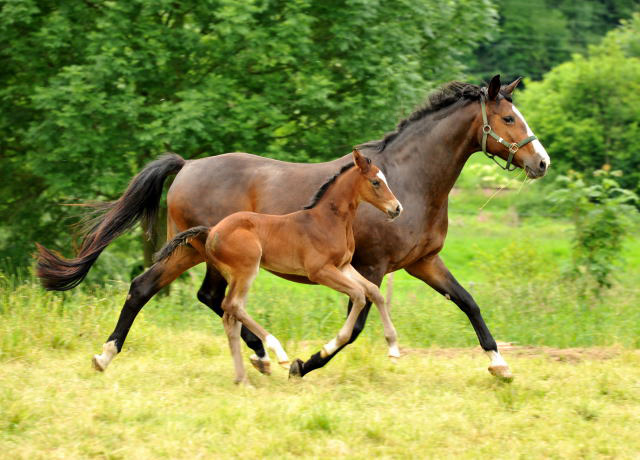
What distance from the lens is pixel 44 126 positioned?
36.5 feet

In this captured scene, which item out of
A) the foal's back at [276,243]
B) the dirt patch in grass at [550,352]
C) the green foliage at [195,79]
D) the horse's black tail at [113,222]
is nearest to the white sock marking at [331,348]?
the foal's back at [276,243]

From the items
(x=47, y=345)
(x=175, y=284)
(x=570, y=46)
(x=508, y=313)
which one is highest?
(x=47, y=345)

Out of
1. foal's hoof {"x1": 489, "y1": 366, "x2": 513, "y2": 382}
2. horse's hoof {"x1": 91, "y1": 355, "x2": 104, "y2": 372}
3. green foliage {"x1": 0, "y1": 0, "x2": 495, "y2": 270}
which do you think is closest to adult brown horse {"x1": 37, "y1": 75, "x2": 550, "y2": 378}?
foal's hoof {"x1": 489, "y1": 366, "x2": 513, "y2": 382}

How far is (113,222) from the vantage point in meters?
7.05

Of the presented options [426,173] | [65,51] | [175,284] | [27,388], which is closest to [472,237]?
[175,284]

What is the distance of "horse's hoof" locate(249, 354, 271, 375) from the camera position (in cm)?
655

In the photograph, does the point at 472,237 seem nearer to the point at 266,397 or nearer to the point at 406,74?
the point at 406,74

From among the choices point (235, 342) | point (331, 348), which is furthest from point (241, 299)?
point (331, 348)

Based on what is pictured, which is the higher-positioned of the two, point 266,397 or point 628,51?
point 266,397

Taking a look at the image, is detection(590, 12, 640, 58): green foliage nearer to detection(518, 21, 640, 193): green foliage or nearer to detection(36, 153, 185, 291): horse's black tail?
A: detection(518, 21, 640, 193): green foliage

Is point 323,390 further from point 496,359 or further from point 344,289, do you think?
point 496,359

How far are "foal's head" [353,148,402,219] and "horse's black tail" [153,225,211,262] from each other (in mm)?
1196

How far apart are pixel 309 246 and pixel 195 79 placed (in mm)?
6422

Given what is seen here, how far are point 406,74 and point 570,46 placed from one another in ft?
117
